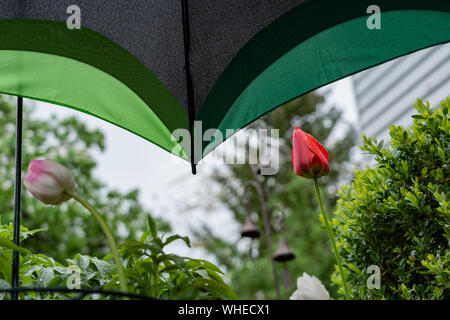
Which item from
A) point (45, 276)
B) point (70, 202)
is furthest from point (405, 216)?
point (70, 202)

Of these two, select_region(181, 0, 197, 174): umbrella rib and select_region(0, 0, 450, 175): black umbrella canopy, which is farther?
select_region(181, 0, 197, 174): umbrella rib

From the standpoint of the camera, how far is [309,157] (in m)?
1.15

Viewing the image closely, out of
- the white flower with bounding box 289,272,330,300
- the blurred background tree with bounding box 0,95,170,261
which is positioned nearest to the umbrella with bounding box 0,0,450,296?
the white flower with bounding box 289,272,330,300

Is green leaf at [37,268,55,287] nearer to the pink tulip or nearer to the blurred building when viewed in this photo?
the pink tulip

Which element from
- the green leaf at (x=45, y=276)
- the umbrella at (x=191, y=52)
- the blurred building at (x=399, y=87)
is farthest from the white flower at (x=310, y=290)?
the blurred building at (x=399, y=87)

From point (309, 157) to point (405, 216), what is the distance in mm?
319

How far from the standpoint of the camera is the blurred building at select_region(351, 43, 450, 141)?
20203 millimetres

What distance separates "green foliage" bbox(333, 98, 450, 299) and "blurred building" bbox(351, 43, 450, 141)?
1895cm

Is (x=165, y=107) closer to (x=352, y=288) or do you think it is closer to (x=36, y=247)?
(x=352, y=288)

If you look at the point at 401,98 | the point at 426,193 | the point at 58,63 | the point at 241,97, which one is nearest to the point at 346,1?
the point at 241,97

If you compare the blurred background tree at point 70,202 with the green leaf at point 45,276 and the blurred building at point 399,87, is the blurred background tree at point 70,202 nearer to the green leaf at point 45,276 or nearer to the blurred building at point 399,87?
the green leaf at point 45,276

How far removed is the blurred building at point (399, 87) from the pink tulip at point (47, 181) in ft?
64.9

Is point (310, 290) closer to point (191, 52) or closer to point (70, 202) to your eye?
point (191, 52)

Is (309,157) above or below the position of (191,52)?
below
